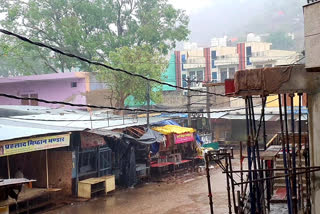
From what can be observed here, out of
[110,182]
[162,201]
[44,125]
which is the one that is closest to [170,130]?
[110,182]

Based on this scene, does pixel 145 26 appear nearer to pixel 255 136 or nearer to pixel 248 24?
pixel 255 136

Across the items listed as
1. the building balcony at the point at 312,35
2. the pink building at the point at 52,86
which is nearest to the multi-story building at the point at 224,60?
the pink building at the point at 52,86

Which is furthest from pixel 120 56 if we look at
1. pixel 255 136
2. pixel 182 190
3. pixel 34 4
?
pixel 255 136

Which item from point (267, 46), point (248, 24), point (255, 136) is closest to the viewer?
point (255, 136)

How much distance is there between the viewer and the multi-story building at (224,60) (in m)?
40.9

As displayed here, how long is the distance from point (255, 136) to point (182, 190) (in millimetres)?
10772

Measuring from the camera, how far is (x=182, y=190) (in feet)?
58.9

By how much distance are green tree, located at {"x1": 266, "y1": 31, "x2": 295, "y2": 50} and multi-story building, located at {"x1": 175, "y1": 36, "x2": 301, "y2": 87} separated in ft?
103

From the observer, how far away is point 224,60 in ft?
140

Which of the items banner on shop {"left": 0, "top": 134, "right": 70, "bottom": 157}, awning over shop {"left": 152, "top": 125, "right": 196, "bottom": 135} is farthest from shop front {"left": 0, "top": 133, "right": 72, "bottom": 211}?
awning over shop {"left": 152, "top": 125, "right": 196, "bottom": 135}

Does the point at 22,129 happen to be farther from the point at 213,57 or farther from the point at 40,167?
the point at 213,57

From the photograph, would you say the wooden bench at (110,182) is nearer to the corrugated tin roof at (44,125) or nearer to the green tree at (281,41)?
the corrugated tin roof at (44,125)

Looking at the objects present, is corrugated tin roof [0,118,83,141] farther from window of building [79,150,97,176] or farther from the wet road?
the wet road

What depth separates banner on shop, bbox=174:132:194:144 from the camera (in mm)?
22362
